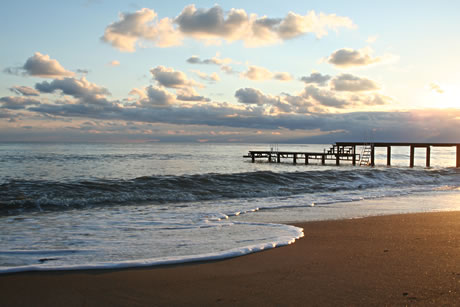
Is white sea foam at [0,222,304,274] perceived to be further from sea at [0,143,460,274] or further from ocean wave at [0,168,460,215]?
ocean wave at [0,168,460,215]

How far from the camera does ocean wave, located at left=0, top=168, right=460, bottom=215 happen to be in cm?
1095

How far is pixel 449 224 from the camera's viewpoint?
21.9 feet

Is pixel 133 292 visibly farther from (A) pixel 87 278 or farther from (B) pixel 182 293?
(A) pixel 87 278

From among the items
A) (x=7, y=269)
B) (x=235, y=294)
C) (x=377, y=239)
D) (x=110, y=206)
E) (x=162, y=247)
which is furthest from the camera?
(x=110, y=206)

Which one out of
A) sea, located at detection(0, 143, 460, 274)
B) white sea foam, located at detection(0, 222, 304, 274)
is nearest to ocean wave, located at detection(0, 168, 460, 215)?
sea, located at detection(0, 143, 460, 274)

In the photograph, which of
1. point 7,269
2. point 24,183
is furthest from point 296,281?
point 24,183

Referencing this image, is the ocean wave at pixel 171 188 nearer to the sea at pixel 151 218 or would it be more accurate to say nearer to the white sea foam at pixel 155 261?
the sea at pixel 151 218

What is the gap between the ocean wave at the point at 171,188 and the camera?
1095 centimetres

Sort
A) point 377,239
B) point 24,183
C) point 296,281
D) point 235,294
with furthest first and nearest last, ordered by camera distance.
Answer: point 24,183 → point 377,239 → point 296,281 → point 235,294

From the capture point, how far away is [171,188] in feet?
46.8

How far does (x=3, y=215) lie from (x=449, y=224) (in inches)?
398

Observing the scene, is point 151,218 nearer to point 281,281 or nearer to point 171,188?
point 281,281

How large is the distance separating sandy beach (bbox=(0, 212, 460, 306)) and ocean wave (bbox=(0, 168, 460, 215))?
7.23m

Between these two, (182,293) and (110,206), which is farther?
(110,206)
